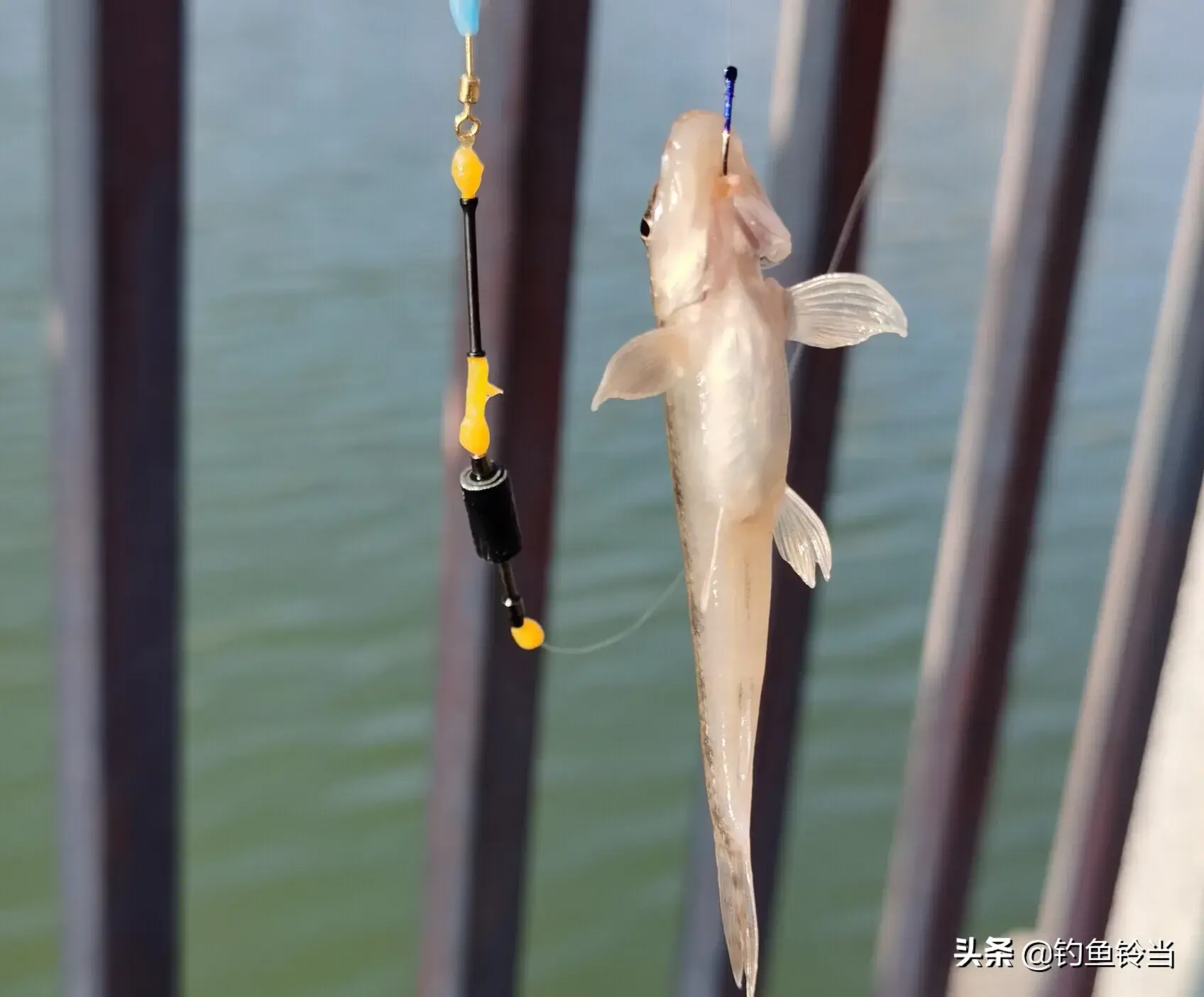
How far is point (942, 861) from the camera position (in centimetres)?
83

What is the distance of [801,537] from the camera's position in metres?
0.54

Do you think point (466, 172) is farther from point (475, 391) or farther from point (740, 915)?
point (740, 915)

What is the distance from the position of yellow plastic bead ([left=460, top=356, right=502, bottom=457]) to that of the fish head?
0.08m

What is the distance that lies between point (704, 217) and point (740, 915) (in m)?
0.32

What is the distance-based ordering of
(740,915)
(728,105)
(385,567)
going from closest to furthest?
(728,105), (740,915), (385,567)

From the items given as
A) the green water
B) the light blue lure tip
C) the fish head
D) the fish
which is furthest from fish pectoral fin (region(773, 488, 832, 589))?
the green water

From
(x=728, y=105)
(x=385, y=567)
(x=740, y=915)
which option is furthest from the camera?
(x=385, y=567)

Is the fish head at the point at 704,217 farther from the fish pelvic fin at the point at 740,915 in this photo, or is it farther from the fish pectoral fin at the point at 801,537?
the fish pelvic fin at the point at 740,915

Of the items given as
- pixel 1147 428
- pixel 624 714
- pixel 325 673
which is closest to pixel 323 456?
pixel 325 673

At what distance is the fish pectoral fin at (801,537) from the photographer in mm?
540

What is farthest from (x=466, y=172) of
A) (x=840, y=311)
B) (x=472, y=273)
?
(x=840, y=311)

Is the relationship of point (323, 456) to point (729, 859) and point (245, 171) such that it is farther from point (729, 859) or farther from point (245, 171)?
point (729, 859)

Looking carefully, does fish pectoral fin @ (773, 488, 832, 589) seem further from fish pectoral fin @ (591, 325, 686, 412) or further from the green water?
the green water

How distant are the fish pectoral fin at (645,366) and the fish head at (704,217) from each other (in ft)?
0.05
